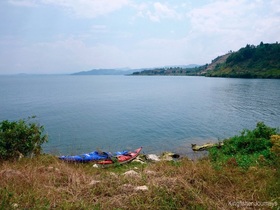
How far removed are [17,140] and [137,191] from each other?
878cm

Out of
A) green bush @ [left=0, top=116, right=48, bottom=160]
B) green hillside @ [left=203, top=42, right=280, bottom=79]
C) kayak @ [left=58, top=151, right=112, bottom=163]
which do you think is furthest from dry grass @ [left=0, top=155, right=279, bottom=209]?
green hillside @ [left=203, top=42, right=280, bottom=79]

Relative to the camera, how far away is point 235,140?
1833cm

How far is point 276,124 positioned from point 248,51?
130 metres

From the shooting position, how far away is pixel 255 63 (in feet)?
449

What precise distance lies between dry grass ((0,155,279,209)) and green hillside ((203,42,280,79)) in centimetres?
11985

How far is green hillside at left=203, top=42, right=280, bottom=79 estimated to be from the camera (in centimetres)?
12169

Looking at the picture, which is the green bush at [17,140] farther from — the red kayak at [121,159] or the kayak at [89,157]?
the red kayak at [121,159]

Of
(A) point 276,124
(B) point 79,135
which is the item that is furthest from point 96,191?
(A) point 276,124

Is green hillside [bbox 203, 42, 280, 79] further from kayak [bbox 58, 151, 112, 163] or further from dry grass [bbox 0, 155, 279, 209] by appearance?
dry grass [bbox 0, 155, 279, 209]

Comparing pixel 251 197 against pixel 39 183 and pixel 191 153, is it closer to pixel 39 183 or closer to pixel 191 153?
pixel 39 183

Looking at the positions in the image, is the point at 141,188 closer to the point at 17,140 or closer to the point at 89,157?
the point at 17,140

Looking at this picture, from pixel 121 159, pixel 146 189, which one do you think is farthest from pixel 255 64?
pixel 146 189

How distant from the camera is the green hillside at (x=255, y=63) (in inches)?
4791

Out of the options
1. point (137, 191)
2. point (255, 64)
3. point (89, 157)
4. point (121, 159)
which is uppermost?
point (255, 64)
